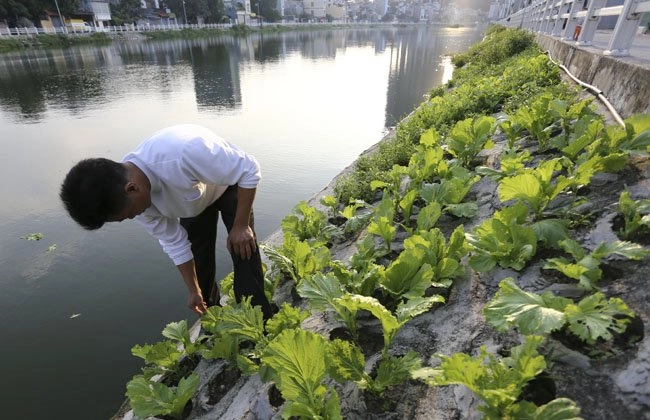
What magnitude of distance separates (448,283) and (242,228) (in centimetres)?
132

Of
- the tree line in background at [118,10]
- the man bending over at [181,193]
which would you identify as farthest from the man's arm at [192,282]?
the tree line in background at [118,10]

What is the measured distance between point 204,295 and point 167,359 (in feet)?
2.00

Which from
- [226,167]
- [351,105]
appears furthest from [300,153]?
[226,167]

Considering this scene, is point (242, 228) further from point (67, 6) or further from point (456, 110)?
point (67, 6)

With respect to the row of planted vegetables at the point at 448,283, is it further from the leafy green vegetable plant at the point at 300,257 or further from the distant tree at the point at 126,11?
the distant tree at the point at 126,11

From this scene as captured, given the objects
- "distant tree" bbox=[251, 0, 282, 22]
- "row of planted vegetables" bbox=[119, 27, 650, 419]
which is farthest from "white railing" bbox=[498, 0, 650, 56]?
"distant tree" bbox=[251, 0, 282, 22]

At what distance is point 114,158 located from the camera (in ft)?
31.7

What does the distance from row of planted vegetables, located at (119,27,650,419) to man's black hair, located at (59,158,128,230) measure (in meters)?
0.97

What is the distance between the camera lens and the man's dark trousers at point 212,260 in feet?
8.84

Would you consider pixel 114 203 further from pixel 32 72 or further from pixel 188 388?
pixel 32 72

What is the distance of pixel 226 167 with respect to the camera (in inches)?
92.9

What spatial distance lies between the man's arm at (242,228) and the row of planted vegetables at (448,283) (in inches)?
15.5

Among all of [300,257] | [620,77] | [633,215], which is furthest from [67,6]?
[633,215]

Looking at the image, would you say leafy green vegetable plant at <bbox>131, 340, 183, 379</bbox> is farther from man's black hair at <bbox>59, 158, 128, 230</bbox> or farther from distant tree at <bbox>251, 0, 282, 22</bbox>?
distant tree at <bbox>251, 0, 282, 22</bbox>
